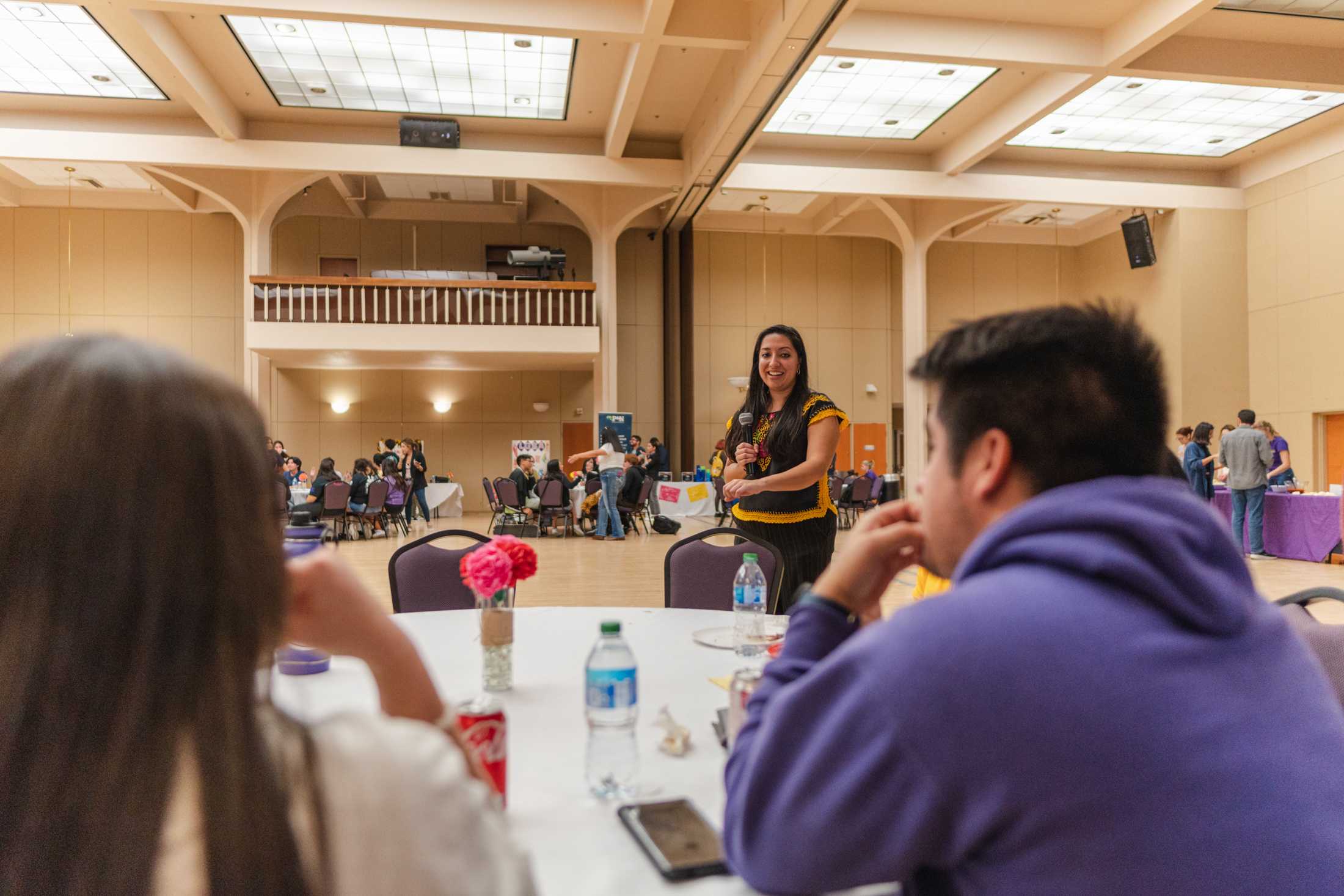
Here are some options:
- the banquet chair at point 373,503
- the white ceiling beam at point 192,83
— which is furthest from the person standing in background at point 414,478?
the white ceiling beam at point 192,83

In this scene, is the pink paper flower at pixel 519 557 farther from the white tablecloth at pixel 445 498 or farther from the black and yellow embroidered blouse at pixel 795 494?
the white tablecloth at pixel 445 498

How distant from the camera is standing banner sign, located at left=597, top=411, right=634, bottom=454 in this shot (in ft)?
41.5

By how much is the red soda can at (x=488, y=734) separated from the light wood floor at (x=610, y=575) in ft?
10.5

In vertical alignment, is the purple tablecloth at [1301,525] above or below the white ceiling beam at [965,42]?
below

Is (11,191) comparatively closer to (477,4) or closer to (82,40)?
(82,40)

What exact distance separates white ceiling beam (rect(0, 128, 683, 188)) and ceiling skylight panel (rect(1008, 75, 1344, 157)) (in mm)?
5060

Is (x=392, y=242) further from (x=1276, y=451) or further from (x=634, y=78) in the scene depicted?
(x=1276, y=451)

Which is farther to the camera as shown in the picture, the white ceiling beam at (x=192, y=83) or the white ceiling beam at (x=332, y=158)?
the white ceiling beam at (x=332, y=158)

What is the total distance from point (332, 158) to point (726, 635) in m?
10.7

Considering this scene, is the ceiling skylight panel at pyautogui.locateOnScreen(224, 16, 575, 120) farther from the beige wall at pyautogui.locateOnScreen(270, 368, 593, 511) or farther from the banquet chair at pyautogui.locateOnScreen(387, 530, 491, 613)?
the banquet chair at pyautogui.locateOnScreen(387, 530, 491, 613)

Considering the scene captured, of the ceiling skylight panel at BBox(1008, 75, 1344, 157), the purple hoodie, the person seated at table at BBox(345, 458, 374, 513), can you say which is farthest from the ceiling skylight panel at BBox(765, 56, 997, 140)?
the purple hoodie

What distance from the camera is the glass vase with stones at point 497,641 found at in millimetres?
1565

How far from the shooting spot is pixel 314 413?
15.4 m

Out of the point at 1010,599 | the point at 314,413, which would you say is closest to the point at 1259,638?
the point at 1010,599
